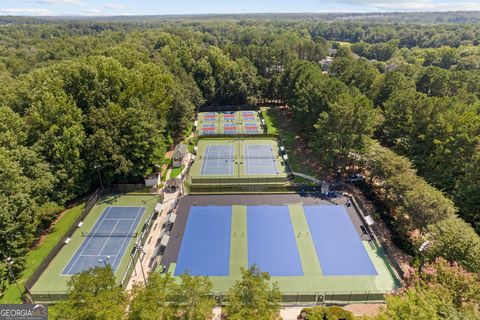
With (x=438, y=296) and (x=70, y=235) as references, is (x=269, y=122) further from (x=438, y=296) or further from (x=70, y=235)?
(x=438, y=296)

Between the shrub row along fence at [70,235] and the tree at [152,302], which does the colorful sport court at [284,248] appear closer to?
the shrub row along fence at [70,235]

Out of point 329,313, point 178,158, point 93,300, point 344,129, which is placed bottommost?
point 178,158

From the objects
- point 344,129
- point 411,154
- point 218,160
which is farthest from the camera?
point 218,160

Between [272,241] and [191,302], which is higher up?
[191,302]

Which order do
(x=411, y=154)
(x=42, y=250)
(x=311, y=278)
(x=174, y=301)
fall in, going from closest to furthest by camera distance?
(x=174, y=301)
(x=311, y=278)
(x=42, y=250)
(x=411, y=154)

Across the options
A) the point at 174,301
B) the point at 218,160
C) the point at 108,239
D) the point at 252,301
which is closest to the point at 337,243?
the point at 252,301

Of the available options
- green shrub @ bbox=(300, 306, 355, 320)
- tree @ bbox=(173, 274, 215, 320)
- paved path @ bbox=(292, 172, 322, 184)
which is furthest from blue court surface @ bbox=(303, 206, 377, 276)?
tree @ bbox=(173, 274, 215, 320)

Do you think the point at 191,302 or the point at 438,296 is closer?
the point at 438,296
